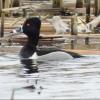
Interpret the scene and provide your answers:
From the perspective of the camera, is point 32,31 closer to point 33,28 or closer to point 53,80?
point 33,28

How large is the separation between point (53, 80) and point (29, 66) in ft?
8.70

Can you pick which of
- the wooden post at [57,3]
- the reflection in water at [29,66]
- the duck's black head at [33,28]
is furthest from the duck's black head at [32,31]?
the wooden post at [57,3]

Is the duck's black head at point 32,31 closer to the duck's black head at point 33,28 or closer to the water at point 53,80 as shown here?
the duck's black head at point 33,28

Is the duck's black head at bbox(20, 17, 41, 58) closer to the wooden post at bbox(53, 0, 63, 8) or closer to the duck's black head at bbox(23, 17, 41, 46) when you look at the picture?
the duck's black head at bbox(23, 17, 41, 46)

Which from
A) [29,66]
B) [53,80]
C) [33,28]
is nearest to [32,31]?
[33,28]

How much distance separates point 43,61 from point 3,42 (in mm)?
6337

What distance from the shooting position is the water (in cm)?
1106

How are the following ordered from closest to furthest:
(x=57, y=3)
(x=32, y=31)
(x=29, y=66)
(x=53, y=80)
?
(x=53, y=80)
(x=29, y=66)
(x=32, y=31)
(x=57, y=3)

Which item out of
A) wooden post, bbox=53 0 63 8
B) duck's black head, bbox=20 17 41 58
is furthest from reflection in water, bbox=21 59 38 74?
wooden post, bbox=53 0 63 8

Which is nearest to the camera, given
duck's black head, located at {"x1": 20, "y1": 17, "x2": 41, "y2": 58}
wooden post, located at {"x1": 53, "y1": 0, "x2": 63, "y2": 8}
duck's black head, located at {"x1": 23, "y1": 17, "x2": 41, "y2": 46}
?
duck's black head, located at {"x1": 20, "y1": 17, "x2": 41, "y2": 58}

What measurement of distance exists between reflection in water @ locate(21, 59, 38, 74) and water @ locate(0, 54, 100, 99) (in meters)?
0.09

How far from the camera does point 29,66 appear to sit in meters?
15.5

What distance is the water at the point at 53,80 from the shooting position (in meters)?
11.1

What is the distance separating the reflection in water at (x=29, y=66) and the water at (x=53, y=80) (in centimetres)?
9
